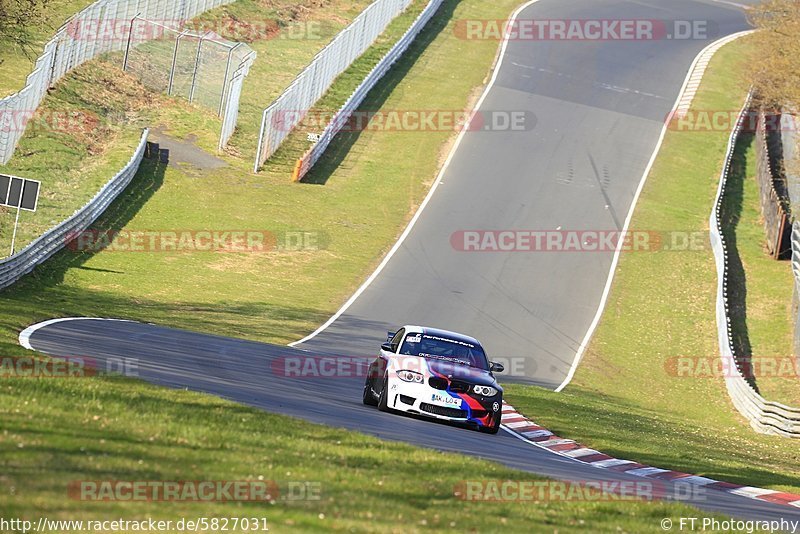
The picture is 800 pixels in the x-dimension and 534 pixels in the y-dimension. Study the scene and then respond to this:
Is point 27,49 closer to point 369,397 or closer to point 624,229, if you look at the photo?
point 624,229

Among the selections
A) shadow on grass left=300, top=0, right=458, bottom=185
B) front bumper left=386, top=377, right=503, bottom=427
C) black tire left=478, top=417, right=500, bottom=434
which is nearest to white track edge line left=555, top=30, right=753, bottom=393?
black tire left=478, top=417, right=500, bottom=434

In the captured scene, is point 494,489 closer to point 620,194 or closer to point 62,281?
point 62,281

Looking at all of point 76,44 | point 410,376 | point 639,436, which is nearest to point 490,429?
point 410,376

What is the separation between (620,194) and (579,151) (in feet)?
14.0

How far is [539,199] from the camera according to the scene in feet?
138

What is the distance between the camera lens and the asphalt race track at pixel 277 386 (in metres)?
13.9

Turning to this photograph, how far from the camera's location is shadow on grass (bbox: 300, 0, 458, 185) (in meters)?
Answer: 43.5

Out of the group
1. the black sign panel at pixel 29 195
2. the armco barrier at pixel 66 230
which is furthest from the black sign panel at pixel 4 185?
the armco barrier at pixel 66 230

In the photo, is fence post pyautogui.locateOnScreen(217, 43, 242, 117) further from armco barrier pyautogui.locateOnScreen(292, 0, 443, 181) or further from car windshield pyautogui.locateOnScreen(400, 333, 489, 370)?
car windshield pyautogui.locateOnScreen(400, 333, 489, 370)

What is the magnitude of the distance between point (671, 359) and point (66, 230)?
17.3 meters

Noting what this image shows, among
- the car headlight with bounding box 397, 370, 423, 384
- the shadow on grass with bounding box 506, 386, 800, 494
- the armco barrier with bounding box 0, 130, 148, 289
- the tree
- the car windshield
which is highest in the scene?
the tree

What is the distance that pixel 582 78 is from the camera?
5594cm

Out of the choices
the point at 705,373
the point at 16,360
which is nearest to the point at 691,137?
the point at 705,373

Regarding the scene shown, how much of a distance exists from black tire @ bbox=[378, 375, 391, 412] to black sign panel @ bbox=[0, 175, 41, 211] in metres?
13.1
